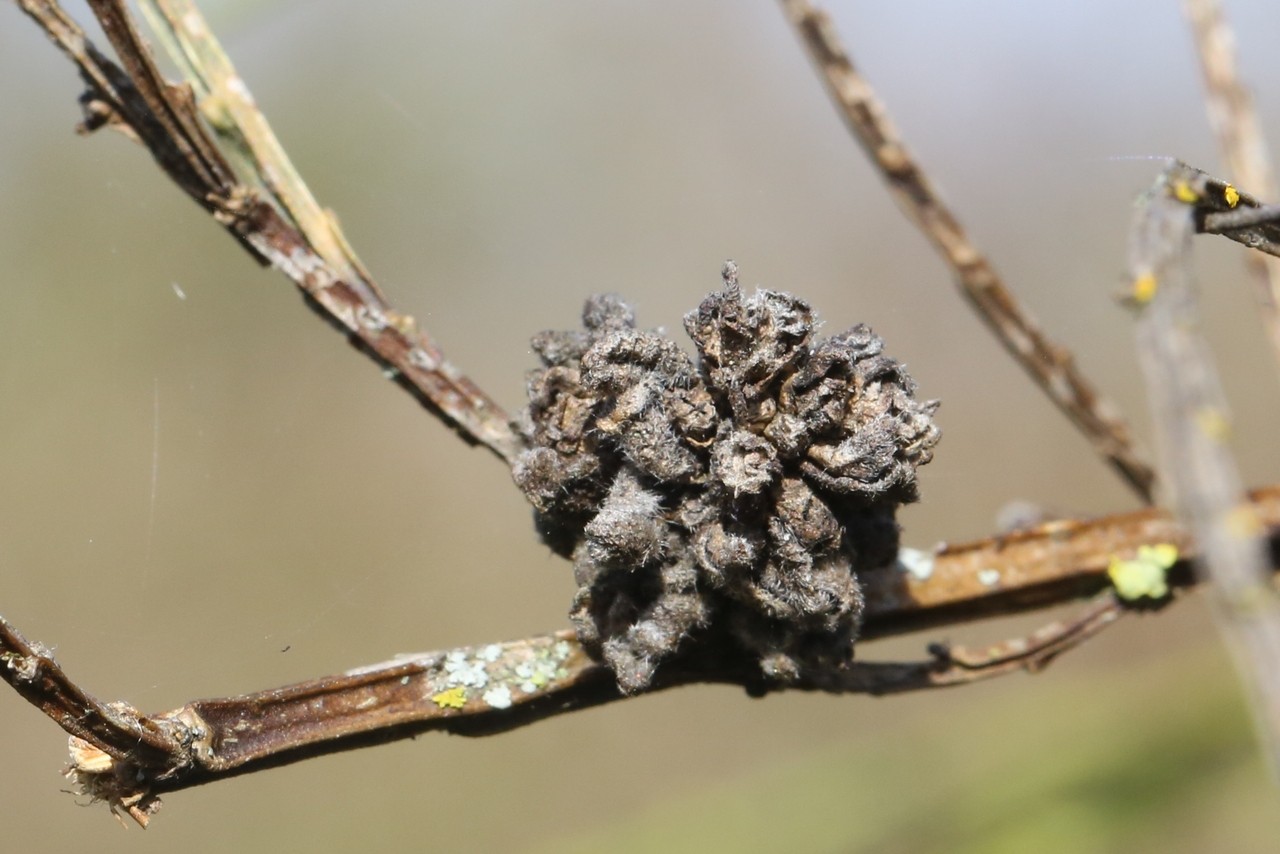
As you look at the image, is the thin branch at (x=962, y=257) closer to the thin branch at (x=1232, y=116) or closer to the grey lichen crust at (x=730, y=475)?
the thin branch at (x=1232, y=116)

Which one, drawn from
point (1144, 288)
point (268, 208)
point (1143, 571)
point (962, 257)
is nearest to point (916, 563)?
point (1143, 571)

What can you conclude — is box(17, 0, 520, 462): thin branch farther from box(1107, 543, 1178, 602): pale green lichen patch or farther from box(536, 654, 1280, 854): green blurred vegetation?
box(536, 654, 1280, 854): green blurred vegetation

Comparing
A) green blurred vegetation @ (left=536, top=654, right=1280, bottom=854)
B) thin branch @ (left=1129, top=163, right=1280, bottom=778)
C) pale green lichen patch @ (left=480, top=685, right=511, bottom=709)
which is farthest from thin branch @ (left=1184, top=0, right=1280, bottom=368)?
green blurred vegetation @ (left=536, top=654, right=1280, bottom=854)

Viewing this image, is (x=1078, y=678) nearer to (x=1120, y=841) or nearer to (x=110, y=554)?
(x=1120, y=841)

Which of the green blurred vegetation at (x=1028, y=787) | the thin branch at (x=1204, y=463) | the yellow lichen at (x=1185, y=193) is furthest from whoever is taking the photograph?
the green blurred vegetation at (x=1028, y=787)

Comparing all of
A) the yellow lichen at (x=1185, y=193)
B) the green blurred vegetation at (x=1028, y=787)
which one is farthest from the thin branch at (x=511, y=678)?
the green blurred vegetation at (x=1028, y=787)

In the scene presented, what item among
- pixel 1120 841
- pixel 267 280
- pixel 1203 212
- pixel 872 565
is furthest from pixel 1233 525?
pixel 267 280

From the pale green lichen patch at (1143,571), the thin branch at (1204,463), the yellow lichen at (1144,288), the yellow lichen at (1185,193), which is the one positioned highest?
the yellow lichen at (1185,193)
